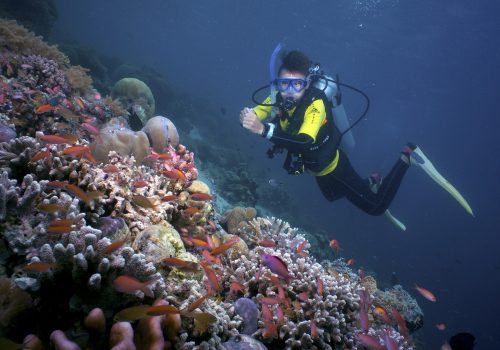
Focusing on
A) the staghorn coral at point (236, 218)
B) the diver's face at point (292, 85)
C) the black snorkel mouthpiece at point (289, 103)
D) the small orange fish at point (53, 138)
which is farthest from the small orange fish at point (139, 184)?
the diver's face at point (292, 85)

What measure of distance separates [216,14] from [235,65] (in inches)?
2986

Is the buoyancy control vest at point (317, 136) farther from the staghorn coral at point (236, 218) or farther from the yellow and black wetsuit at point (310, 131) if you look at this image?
the staghorn coral at point (236, 218)

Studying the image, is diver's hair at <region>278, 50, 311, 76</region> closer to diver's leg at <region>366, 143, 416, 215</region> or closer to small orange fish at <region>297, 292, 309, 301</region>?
diver's leg at <region>366, 143, 416, 215</region>

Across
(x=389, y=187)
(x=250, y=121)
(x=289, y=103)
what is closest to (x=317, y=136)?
(x=289, y=103)

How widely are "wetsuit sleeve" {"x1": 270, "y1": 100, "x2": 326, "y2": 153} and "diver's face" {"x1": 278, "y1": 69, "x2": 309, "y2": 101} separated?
458 millimetres

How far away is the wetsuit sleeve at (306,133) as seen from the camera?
247 inches

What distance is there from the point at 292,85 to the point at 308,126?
1155 mm

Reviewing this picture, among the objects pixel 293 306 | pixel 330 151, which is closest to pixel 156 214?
pixel 293 306

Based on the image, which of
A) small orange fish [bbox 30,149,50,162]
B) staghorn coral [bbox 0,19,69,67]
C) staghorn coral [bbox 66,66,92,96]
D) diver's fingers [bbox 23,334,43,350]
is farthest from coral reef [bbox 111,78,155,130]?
diver's fingers [bbox 23,334,43,350]

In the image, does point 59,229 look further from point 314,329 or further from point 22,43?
point 22,43

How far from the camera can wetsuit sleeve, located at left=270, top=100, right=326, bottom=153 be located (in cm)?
627

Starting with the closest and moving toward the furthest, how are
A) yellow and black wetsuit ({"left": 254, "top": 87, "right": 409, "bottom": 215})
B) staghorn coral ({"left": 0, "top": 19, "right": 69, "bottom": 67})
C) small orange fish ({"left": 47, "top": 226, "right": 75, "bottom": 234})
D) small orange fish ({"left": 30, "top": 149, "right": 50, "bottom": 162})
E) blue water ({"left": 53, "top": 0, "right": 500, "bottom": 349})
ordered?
1. small orange fish ({"left": 47, "top": 226, "right": 75, "bottom": 234})
2. small orange fish ({"left": 30, "top": 149, "right": 50, "bottom": 162})
3. yellow and black wetsuit ({"left": 254, "top": 87, "right": 409, "bottom": 215})
4. staghorn coral ({"left": 0, "top": 19, "right": 69, "bottom": 67})
5. blue water ({"left": 53, "top": 0, "right": 500, "bottom": 349})

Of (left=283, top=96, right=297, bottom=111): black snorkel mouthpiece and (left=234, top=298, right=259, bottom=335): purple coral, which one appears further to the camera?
(left=283, top=96, right=297, bottom=111): black snorkel mouthpiece

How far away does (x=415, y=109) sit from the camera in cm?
6012
